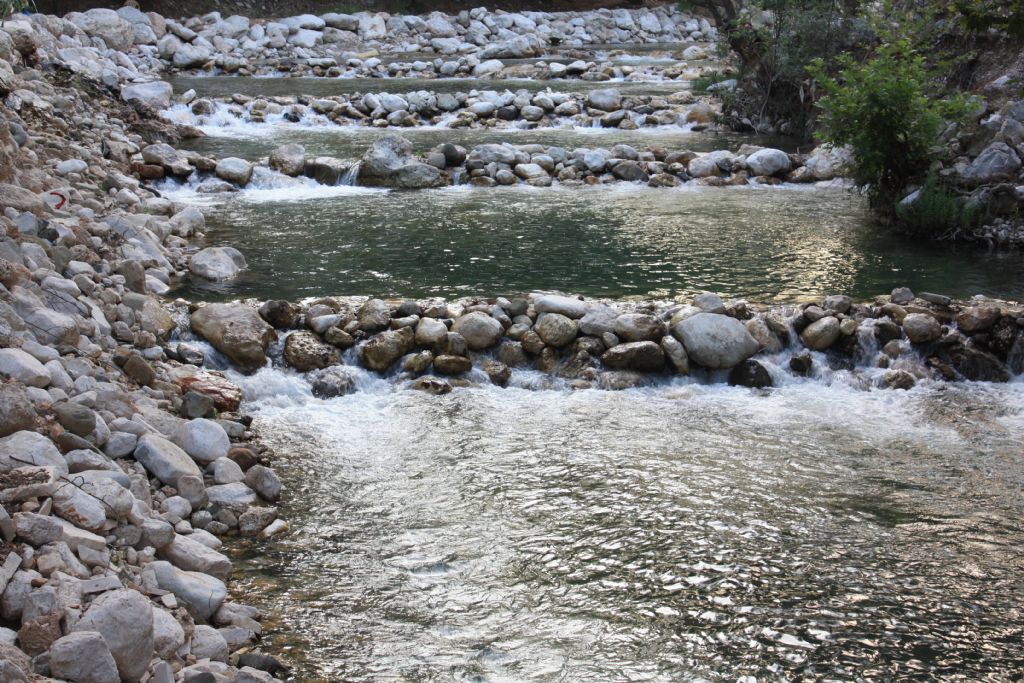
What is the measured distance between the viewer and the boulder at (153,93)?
16.1m

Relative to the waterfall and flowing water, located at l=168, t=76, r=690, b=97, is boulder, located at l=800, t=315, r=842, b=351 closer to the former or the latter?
the waterfall

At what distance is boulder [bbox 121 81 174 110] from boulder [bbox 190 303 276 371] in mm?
9686

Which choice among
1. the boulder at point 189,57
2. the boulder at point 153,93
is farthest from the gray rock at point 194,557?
the boulder at point 189,57

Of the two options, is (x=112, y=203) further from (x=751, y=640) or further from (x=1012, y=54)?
(x=1012, y=54)

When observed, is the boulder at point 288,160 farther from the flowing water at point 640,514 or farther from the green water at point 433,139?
the flowing water at point 640,514

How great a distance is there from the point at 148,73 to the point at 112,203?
1468 cm

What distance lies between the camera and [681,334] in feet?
24.0

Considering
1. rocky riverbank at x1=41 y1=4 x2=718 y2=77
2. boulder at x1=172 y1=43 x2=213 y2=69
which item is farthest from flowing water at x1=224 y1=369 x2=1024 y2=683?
boulder at x1=172 y1=43 x2=213 y2=69

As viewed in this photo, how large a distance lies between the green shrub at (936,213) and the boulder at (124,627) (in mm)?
9423

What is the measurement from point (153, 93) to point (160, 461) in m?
14.1

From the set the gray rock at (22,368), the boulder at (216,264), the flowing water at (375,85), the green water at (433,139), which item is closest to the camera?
the gray rock at (22,368)

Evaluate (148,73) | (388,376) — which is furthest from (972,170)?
(148,73)

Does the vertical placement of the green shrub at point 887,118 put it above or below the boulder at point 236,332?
above

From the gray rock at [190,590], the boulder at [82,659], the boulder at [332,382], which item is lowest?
the boulder at [332,382]
